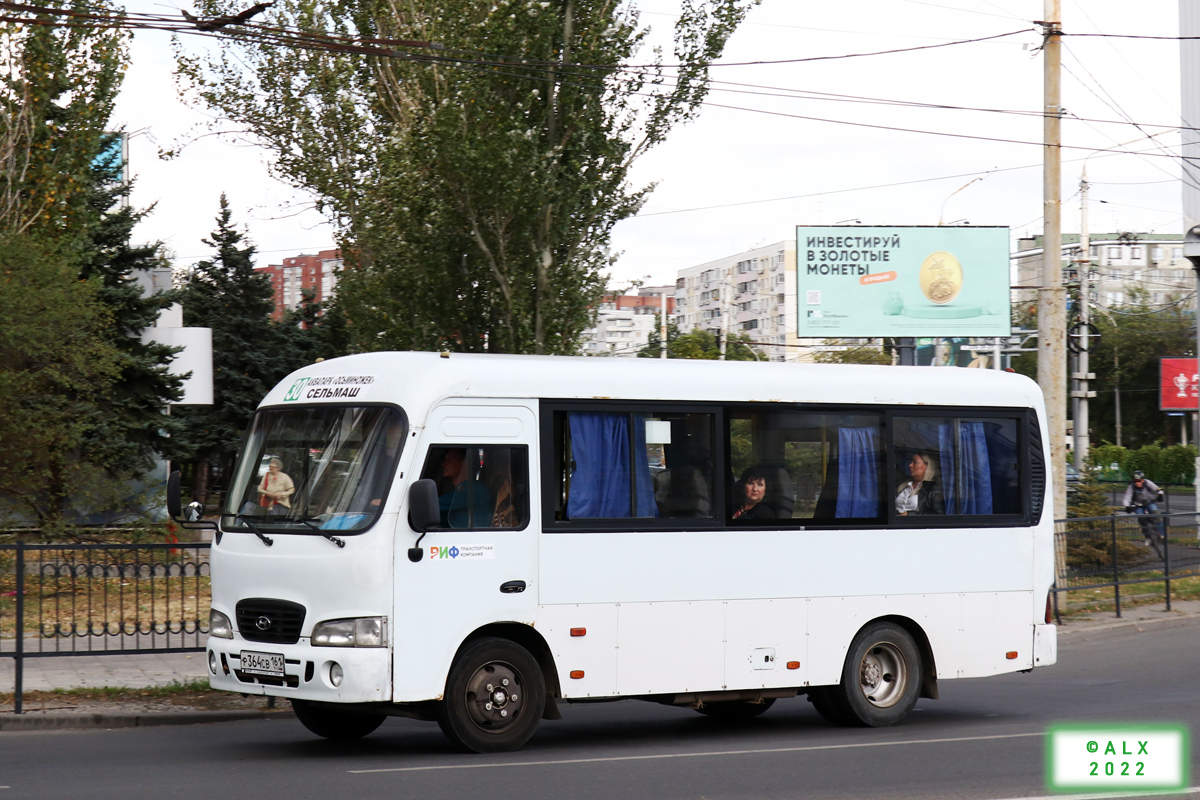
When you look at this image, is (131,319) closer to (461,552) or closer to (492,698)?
A: (461,552)

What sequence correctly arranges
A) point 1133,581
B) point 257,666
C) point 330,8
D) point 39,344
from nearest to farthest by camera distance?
point 257,666, point 39,344, point 1133,581, point 330,8

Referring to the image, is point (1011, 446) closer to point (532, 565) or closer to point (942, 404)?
point (942, 404)

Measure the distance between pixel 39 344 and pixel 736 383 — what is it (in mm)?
10610

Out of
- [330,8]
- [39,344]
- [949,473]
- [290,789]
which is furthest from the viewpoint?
[330,8]

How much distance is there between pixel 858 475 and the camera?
11.1 metres

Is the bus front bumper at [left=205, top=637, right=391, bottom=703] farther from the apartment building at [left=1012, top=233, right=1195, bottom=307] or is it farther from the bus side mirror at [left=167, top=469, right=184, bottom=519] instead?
the apartment building at [left=1012, top=233, right=1195, bottom=307]

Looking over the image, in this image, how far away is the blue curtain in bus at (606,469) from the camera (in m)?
9.78

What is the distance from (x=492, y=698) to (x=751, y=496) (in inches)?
101

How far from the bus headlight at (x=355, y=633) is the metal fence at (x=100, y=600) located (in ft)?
8.02

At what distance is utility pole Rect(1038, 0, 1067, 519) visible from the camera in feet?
65.1

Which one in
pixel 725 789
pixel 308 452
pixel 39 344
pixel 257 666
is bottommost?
pixel 725 789

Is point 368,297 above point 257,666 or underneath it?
above

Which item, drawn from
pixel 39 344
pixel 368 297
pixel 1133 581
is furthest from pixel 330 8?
pixel 1133 581

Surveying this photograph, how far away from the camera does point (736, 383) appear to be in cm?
1061
